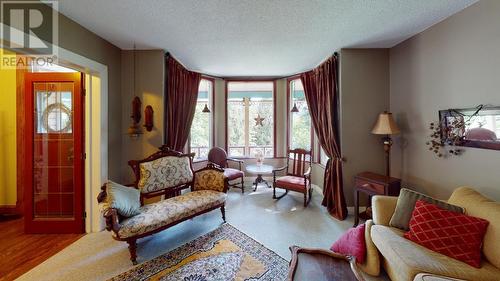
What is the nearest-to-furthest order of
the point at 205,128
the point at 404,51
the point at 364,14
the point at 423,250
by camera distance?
the point at 423,250
the point at 364,14
the point at 404,51
the point at 205,128

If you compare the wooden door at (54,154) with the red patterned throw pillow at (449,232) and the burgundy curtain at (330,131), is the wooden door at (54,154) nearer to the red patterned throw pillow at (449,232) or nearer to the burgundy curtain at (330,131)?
the burgundy curtain at (330,131)

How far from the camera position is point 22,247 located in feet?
7.63

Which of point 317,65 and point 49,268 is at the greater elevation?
point 317,65

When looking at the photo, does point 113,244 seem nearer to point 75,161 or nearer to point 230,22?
point 75,161

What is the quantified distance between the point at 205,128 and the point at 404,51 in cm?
403

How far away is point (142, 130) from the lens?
3.12 metres

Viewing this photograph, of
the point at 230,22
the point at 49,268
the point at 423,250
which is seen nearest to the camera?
the point at 423,250

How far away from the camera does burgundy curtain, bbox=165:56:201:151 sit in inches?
132

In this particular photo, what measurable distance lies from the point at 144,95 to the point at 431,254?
12.6 feet

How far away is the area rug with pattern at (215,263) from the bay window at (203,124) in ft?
8.57

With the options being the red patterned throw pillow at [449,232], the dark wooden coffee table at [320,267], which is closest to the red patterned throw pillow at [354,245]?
the dark wooden coffee table at [320,267]

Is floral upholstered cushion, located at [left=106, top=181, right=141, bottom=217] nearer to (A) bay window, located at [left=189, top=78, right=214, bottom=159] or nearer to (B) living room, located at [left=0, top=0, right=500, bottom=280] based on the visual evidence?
(B) living room, located at [left=0, top=0, right=500, bottom=280]

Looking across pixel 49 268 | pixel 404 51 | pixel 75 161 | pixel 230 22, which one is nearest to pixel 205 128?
pixel 75 161

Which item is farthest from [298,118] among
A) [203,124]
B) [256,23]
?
[256,23]
